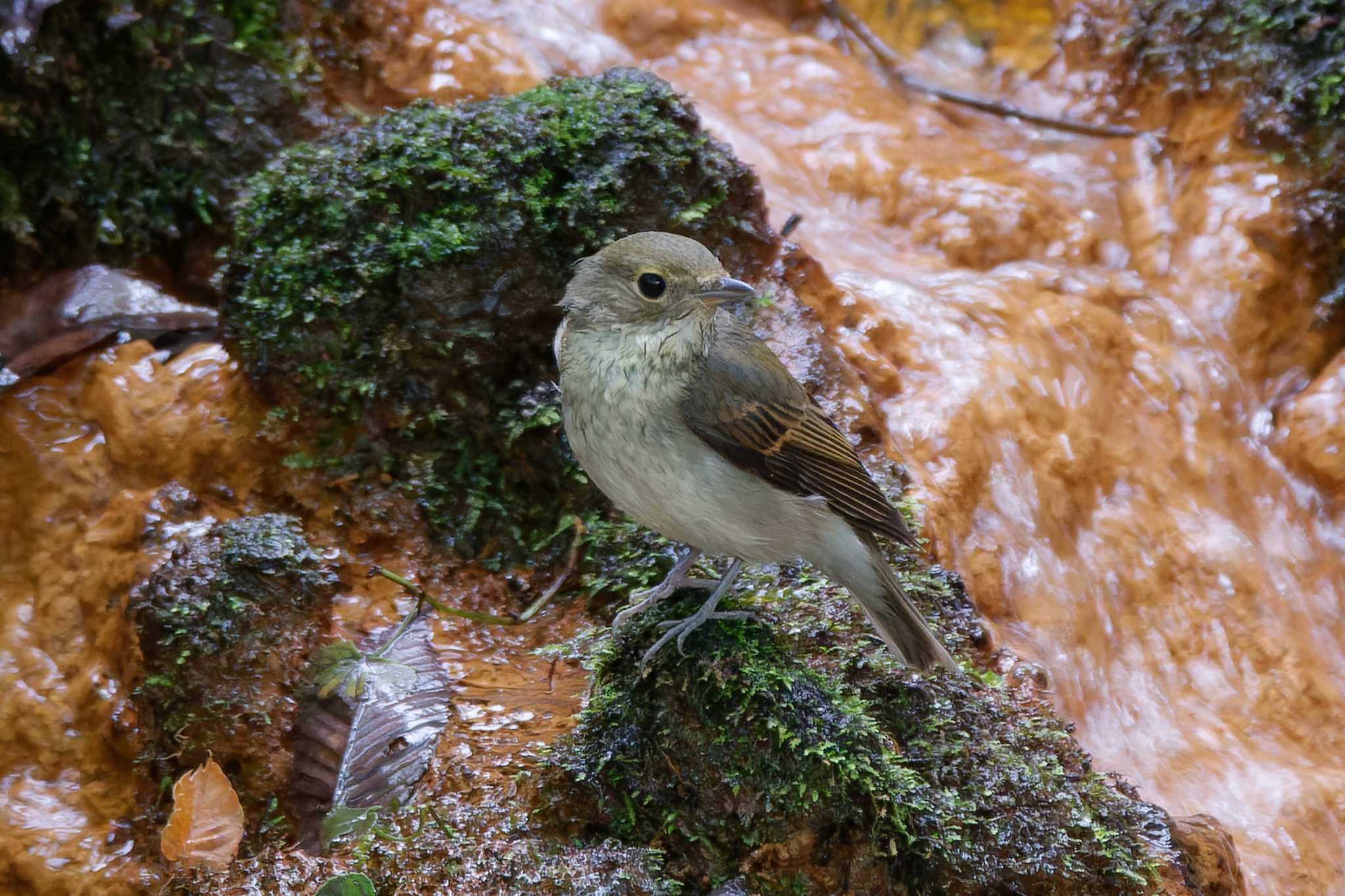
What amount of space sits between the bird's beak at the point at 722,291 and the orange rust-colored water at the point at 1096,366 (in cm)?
170

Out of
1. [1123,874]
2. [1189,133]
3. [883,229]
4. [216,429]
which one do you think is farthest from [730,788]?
[1189,133]

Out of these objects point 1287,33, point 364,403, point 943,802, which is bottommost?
point 364,403

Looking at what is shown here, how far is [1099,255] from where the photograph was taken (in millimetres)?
6559

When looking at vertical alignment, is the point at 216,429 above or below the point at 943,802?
below

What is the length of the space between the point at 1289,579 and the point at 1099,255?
2164 mm

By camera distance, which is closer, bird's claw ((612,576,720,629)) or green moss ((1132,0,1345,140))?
bird's claw ((612,576,720,629))

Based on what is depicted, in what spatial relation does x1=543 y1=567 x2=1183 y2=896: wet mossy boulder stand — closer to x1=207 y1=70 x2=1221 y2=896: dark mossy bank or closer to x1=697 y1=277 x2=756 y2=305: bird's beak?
x1=207 y1=70 x2=1221 y2=896: dark mossy bank

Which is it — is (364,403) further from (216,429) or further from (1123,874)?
(1123,874)

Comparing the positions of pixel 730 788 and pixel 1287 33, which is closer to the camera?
pixel 730 788

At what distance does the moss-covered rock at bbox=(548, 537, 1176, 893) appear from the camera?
330cm

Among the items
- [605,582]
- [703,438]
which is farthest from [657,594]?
[703,438]

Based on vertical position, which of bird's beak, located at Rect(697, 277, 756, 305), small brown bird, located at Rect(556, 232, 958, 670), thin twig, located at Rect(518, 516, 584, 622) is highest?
bird's beak, located at Rect(697, 277, 756, 305)

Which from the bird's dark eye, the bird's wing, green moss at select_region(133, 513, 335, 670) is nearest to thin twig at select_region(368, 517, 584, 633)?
green moss at select_region(133, 513, 335, 670)

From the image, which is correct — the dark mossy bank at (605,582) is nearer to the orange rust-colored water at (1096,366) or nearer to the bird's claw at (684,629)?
the bird's claw at (684,629)
